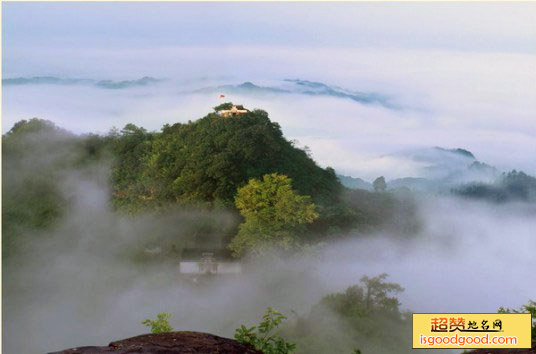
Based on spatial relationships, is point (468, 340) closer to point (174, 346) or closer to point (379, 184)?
point (379, 184)

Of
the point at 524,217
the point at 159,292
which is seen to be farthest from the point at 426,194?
the point at 159,292

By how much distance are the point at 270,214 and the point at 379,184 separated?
2185mm

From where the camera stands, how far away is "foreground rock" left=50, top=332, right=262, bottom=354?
21.3ft

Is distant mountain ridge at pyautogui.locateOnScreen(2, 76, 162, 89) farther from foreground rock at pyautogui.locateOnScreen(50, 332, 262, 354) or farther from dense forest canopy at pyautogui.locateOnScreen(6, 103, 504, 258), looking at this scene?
foreground rock at pyautogui.locateOnScreen(50, 332, 262, 354)

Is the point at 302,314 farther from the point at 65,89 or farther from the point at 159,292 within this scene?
the point at 65,89

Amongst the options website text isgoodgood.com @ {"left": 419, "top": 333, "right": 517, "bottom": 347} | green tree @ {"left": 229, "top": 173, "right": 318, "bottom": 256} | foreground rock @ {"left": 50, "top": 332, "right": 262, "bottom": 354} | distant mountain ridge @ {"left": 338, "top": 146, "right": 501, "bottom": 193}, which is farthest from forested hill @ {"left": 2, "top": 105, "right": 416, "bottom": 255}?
foreground rock @ {"left": 50, "top": 332, "right": 262, "bottom": 354}

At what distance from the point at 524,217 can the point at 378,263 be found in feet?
9.73

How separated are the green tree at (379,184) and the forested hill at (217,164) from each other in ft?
2.16

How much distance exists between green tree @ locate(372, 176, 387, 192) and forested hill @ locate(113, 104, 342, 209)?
66cm

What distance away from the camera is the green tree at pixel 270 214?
12.9m

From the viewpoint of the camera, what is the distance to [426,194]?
553 inches

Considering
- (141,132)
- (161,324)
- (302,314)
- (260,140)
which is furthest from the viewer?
(141,132)

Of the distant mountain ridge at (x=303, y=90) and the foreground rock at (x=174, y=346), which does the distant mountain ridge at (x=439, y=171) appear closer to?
the distant mountain ridge at (x=303, y=90)

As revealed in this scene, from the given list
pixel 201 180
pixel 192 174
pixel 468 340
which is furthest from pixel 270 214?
pixel 468 340
